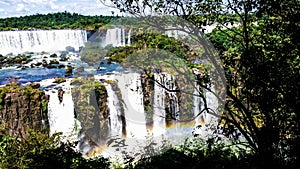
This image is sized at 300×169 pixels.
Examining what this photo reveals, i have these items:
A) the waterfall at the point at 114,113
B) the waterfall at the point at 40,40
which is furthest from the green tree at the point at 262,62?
the waterfall at the point at 40,40

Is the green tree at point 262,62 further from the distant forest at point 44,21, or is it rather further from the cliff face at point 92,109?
the distant forest at point 44,21

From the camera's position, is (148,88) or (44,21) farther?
(44,21)

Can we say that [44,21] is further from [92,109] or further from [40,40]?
[92,109]

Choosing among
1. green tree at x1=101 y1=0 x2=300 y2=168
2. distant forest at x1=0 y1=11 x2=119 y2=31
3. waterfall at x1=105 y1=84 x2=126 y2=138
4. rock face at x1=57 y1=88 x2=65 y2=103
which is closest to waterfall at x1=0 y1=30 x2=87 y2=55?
distant forest at x1=0 y1=11 x2=119 y2=31

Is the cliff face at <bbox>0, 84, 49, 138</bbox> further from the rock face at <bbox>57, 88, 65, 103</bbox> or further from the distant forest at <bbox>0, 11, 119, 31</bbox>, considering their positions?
the distant forest at <bbox>0, 11, 119, 31</bbox>

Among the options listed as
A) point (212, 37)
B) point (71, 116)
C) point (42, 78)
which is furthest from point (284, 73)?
point (42, 78)

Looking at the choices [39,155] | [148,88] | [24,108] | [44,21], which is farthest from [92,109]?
[44,21]
